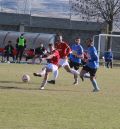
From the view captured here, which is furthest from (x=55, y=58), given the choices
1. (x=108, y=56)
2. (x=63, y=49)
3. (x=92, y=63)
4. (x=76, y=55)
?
(x=108, y=56)

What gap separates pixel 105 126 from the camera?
13.2m

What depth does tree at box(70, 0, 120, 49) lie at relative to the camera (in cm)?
5878

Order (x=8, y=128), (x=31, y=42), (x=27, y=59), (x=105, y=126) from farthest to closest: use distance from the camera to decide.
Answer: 1. (x=31, y=42)
2. (x=27, y=59)
3. (x=105, y=126)
4. (x=8, y=128)

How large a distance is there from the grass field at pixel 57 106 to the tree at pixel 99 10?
117ft

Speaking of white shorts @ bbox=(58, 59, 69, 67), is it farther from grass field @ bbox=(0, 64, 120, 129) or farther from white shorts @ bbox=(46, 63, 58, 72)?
white shorts @ bbox=(46, 63, 58, 72)

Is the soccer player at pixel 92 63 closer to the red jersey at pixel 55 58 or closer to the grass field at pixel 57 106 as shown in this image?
the grass field at pixel 57 106

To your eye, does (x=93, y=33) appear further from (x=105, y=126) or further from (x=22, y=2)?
(x=105, y=126)

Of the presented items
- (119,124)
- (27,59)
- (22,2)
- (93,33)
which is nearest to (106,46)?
(93,33)

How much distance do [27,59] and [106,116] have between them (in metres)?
30.2

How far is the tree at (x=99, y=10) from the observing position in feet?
193

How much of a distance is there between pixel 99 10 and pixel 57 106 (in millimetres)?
44306

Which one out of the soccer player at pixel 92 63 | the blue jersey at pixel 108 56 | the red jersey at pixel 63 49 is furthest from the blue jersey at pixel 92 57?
the blue jersey at pixel 108 56

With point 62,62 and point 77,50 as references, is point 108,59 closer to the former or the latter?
point 77,50

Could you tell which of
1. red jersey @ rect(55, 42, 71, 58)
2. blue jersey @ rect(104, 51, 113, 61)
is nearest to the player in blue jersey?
red jersey @ rect(55, 42, 71, 58)
